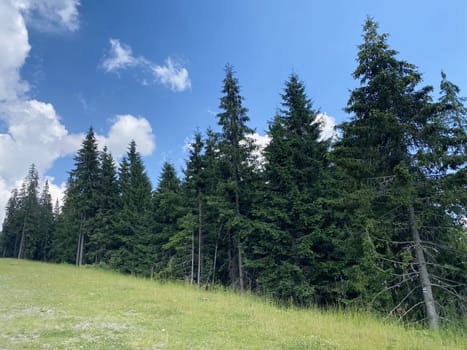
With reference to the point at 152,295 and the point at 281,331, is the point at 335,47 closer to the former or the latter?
the point at 281,331

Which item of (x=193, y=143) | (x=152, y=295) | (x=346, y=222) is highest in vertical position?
(x=193, y=143)

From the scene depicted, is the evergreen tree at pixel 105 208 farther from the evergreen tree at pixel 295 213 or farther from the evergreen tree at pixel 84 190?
the evergreen tree at pixel 295 213

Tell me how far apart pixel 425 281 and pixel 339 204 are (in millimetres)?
2679

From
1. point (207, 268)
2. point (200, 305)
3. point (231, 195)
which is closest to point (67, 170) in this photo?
point (207, 268)

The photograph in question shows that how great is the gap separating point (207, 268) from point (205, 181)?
18.5 ft

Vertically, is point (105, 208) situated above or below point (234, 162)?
below

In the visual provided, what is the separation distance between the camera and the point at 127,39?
17688 mm

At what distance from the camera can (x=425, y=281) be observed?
6.24 meters

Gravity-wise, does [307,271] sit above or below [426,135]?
below

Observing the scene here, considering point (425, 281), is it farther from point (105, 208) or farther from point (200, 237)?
point (105, 208)

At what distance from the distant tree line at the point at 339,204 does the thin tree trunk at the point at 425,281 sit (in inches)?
1.1

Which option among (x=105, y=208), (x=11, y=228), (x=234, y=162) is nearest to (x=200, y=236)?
(x=234, y=162)

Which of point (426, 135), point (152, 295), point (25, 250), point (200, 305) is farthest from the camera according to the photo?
point (25, 250)

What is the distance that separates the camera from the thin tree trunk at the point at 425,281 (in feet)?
19.4
